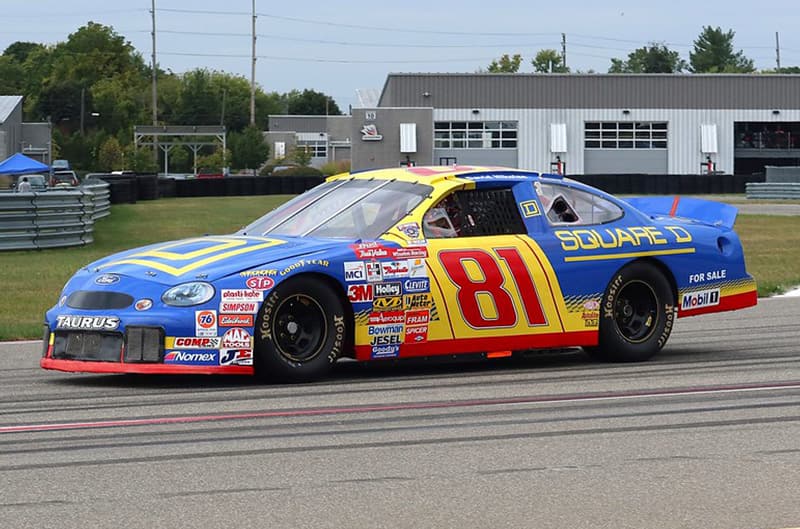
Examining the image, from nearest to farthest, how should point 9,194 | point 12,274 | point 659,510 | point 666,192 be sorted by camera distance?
point 659,510
point 12,274
point 9,194
point 666,192

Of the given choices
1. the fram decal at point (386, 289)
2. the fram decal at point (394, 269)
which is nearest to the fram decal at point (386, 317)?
the fram decal at point (386, 289)

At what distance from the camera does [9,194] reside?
2370cm

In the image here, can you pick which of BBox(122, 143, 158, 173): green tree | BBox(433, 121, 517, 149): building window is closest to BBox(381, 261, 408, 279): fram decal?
BBox(433, 121, 517, 149): building window

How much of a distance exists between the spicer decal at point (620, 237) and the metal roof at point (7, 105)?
8273 cm

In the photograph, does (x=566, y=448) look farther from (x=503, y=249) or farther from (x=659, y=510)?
(x=503, y=249)

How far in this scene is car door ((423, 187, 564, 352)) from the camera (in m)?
9.14

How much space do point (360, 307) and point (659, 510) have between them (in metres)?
3.67

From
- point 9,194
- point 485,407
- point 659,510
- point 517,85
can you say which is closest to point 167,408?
point 485,407

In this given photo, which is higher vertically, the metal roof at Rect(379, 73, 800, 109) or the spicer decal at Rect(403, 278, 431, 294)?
the metal roof at Rect(379, 73, 800, 109)

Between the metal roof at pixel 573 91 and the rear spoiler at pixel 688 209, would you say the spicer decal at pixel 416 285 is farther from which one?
the metal roof at pixel 573 91

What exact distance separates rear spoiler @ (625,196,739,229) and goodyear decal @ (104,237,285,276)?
10.9 feet

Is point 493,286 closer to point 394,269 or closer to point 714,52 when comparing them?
point 394,269

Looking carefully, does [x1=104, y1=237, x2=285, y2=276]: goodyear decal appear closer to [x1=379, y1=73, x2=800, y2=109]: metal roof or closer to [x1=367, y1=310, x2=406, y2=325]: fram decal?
[x1=367, y1=310, x2=406, y2=325]: fram decal

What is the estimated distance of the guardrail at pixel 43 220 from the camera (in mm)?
24250
